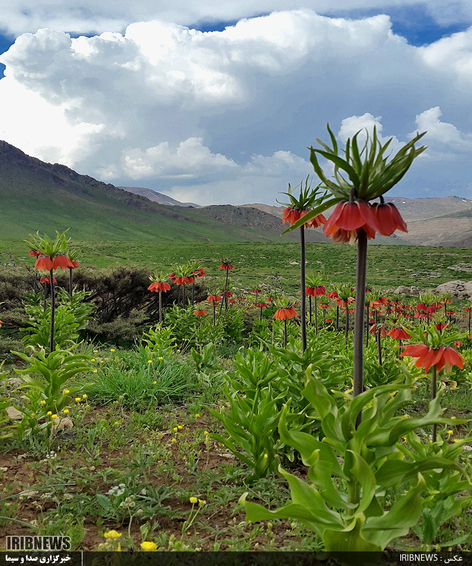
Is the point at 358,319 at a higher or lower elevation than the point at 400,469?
higher

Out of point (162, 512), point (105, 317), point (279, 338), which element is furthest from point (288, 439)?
point (105, 317)

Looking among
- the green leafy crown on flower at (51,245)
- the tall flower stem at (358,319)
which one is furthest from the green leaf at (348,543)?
the green leafy crown on flower at (51,245)

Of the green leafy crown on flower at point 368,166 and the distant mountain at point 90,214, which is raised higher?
the distant mountain at point 90,214

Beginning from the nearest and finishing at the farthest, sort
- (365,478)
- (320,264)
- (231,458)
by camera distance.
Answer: (365,478) < (231,458) < (320,264)

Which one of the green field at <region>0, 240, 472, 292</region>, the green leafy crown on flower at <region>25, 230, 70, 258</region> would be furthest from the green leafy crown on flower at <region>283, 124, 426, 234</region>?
the green field at <region>0, 240, 472, 292</region>

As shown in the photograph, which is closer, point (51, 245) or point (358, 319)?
point (358, 319)

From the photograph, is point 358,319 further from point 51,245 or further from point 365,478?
point 51,245

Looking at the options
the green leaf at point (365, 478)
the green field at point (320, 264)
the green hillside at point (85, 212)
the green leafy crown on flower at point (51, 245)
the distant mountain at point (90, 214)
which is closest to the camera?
the green leaf at point (365, 478)

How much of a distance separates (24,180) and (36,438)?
164m

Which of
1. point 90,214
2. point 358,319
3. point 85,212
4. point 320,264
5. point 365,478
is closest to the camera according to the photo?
point 365,478

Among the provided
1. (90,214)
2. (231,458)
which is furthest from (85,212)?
(231,458)

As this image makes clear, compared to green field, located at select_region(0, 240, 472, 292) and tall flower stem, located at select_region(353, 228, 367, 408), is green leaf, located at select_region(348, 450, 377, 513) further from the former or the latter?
green field, located at select_region(0, 240, 472, 292)

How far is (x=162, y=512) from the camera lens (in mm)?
2543

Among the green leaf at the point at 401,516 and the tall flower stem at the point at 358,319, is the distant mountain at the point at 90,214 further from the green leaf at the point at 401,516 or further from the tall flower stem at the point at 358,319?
the green leaf at the point at 401,516
